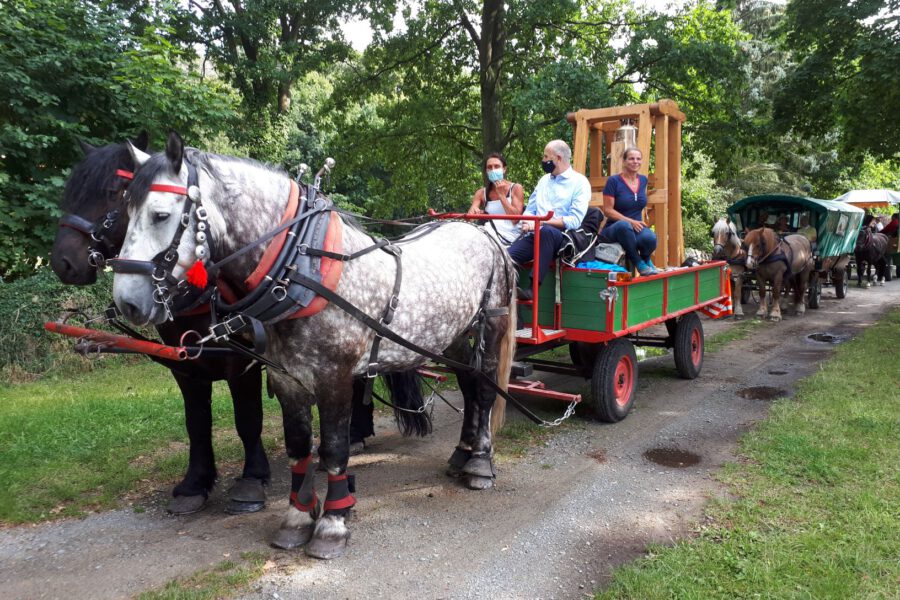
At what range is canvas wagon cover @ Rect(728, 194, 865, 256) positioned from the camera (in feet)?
43.4

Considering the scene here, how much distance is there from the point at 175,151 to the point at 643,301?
4312mm

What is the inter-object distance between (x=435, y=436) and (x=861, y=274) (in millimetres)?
18078

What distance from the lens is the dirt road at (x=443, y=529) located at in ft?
10.2

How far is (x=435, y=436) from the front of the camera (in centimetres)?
546

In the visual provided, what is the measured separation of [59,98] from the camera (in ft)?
26.2

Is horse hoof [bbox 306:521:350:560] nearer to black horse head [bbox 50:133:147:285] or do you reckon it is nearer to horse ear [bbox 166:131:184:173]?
black horse head [bbox 50:133:147:285]

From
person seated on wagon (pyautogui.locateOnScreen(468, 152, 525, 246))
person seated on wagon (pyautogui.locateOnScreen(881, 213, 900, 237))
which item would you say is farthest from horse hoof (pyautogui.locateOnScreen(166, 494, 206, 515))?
person seated on wagon (pyautogui.locateOnScreen(881, 213, 900, 237))

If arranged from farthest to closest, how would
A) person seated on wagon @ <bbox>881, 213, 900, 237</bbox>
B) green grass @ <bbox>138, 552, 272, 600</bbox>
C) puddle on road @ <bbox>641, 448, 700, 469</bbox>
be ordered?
person seated on wagon @ <bbox>881, 213, 900, 237</bbox> → puddle on road @ <bbox>641, 448, 700, 469</bbox> → green grass @ <bbox>138, 552, 272, 600</bbox>

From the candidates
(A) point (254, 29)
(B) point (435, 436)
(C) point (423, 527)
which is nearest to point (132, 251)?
(C) point (423, 527)

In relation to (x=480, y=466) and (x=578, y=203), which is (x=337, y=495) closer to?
(x=480, y=466)

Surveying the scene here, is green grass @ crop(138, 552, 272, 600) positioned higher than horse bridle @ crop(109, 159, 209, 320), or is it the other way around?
horse bridle @ crop(109, 159, 209, 320)

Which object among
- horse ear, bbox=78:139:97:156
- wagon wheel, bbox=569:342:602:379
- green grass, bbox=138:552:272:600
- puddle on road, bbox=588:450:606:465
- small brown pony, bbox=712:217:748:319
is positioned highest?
horse ear, bbox=78:139:97:156

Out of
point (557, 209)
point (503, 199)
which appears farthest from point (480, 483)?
point (503, 199)

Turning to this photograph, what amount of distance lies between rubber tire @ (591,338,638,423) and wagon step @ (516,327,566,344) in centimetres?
47
